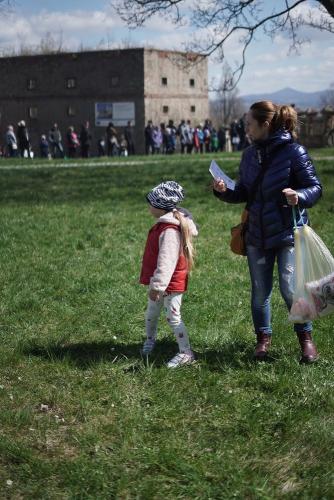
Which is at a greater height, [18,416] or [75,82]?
[75,82]

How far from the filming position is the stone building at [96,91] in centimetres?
4838

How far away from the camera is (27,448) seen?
11.1ft

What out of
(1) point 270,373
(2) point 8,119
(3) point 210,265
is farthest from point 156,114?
(1) point 270,373

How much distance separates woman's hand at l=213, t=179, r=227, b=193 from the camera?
14.6ft

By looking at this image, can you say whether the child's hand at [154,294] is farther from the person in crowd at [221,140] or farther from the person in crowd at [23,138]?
the person in crowd at [221,140]

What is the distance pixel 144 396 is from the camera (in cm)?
404

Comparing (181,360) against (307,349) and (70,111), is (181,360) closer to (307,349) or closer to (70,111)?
(307,349)

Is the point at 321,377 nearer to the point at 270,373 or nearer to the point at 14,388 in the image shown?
the point at 270,373

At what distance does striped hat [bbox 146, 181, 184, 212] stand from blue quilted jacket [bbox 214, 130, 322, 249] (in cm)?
29

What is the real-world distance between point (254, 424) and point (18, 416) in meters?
1.36

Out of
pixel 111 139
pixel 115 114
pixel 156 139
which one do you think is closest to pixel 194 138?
pixel 156 139

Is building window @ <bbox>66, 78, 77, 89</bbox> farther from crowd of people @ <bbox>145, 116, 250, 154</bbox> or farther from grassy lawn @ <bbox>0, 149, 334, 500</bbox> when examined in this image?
grassy lawn @ <bbox>0, 149, 334, 500</bbox>

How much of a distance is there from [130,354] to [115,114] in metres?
45.4

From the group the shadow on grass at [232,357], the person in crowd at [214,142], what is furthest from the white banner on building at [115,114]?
the shadow on grass at [232,357]
